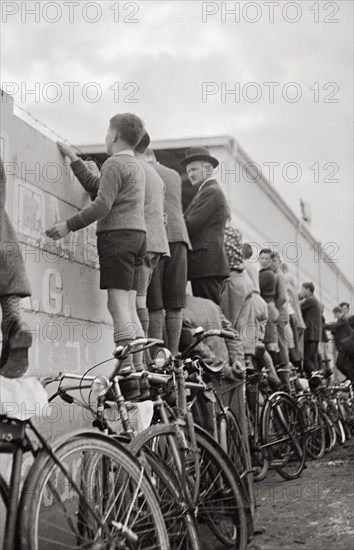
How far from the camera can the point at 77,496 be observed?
3285 millimetres

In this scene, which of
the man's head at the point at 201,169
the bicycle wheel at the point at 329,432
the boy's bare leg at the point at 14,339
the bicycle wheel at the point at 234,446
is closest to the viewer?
the boy's bare leg at the point at 14,339

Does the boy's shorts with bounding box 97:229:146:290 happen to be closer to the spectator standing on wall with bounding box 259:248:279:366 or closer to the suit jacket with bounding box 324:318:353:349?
the spectator standing on wall with bounding box 259:248:279:366

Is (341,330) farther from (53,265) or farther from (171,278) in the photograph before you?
(53,265)

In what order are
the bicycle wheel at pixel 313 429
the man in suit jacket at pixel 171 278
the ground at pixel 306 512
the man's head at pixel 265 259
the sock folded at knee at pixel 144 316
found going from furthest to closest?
the man's head at pixel 265 259, the bicycle wheel at pixel 313 429, the man in suit jacket at pixel 171 278, the sock folded at knee at pixel 144 316, the ground at pixel 306 512

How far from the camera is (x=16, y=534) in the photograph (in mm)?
2936

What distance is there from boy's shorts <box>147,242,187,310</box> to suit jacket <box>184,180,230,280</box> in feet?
1.77

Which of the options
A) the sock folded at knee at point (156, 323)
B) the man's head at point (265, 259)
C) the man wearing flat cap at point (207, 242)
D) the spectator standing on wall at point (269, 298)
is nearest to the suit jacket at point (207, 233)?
the man wearing flat cap at point (207, 242)

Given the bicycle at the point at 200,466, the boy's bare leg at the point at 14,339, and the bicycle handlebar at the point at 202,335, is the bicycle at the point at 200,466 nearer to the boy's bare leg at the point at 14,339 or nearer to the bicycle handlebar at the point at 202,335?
the bicycle handlebar at the point at 202,335

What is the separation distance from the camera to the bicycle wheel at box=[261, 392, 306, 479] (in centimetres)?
798

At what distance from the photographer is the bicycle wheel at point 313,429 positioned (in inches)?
387

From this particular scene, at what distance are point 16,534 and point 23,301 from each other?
2.37 meters

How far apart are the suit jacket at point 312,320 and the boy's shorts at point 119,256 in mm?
7619

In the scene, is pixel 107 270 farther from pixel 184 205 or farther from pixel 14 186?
pixel 184 205

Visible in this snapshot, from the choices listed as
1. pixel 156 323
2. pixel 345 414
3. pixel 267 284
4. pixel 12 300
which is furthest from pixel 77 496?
pixel 345 414
